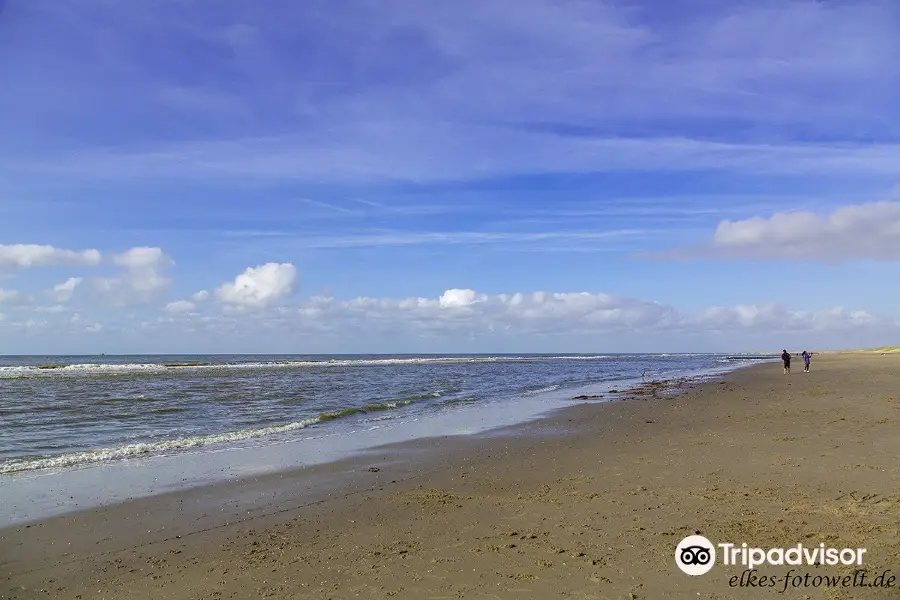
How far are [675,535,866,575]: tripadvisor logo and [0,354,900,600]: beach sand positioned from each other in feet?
0.46

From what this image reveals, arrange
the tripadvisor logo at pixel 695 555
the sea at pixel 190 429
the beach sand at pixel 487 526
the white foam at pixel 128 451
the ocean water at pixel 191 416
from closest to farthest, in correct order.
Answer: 1. the beach sand at pixel 487 526
2. the tripadvisor logo at pixel 695 555
3. the sea at pixel 190 429
4. the white foam at pixel 128 451
5. the ocean water at pixel 191 416

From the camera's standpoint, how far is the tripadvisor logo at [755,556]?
628 centimetres

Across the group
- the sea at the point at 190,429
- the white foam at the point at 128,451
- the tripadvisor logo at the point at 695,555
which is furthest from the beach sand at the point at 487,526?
the white foam at the point at 128,451

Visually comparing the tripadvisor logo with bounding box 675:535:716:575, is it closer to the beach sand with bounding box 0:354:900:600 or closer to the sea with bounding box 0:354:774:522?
the beach sand with bounding box 0:354:900:600

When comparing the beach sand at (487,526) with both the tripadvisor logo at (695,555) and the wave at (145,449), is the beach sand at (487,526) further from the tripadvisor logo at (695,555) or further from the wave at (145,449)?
the wave at (145,449)

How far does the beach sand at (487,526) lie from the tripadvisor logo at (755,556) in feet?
0.46

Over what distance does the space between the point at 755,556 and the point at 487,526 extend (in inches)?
127

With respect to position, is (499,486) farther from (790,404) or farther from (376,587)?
(790,404)

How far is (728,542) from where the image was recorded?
22.7 ft

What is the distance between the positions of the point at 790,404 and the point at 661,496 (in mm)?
16721

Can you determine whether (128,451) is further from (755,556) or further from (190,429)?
(755,556)

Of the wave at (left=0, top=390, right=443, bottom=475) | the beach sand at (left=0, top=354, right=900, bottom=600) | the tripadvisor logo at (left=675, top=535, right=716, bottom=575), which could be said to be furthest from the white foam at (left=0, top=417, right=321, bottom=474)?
the tripadvisor logo at (left=675, top=535, right=716, bottom=575)

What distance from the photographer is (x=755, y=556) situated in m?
6.51

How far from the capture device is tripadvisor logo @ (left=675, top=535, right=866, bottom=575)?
20.6 feet
